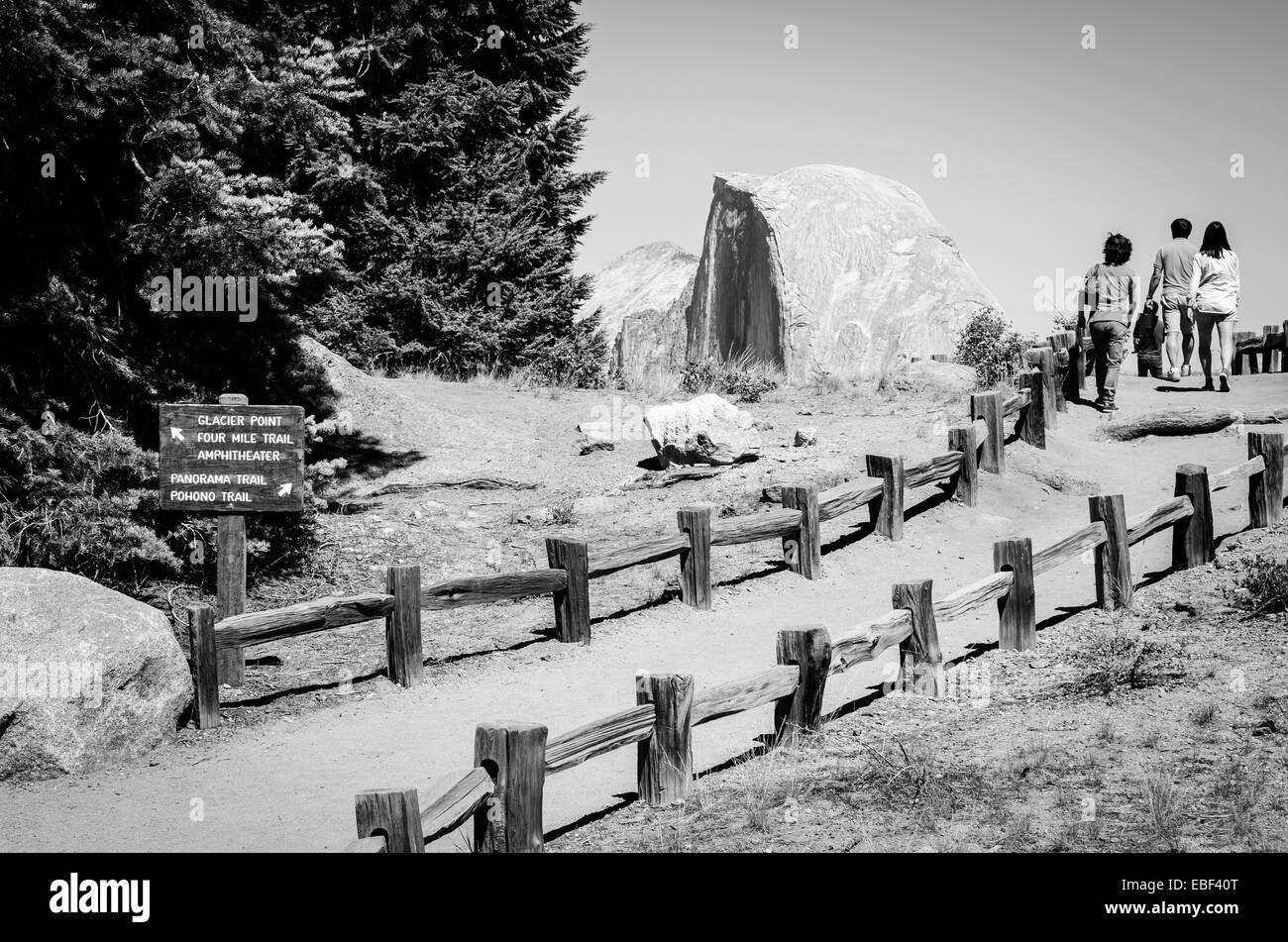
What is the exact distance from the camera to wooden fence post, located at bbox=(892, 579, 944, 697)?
790 centimetres

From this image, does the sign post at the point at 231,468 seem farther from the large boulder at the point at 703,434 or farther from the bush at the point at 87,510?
the large boulder at the point at 703,434

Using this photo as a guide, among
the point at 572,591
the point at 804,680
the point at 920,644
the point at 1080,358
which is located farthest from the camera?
the point at 1080,358

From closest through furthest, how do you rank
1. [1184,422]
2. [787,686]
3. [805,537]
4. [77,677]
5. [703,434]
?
[787,686]
[77,677]
[805,537]
[1184,422]
[703,434]

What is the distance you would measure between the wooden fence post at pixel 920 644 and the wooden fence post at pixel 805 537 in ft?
10.5

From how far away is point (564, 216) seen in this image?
24156 millimetres

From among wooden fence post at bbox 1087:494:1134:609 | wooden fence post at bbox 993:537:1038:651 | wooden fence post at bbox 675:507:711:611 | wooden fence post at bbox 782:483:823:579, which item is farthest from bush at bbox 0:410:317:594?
wooden fence post at bbox 1087:494:1134:609

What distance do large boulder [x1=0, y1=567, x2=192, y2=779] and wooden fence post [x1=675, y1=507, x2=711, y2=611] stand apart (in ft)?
14.6

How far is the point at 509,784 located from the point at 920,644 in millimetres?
3664

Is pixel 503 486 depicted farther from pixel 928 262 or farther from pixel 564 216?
pixel 928 262

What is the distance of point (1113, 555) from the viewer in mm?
9391

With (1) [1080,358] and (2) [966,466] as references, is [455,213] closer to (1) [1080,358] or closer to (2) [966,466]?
(1) [1080,358]

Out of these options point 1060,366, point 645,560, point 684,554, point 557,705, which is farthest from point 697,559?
point 1060,366

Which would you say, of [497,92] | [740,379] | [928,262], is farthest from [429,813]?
[928,262]

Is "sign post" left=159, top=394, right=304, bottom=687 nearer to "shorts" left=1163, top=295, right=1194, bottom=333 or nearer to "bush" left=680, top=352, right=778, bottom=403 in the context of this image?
"bush" left=680, top=352, right=778, bottom=403
